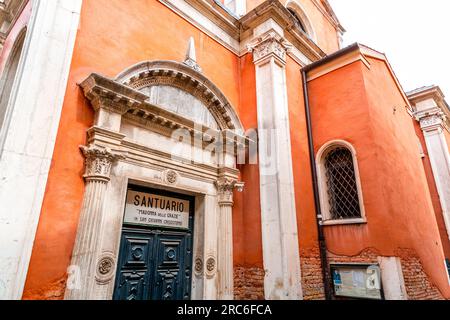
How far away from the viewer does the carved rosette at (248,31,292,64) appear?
583 cm

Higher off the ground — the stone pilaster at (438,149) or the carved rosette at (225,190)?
the stone pilaster at (438,149)

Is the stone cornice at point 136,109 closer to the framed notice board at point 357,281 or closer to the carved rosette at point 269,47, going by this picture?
the carved rosette at point 269,47

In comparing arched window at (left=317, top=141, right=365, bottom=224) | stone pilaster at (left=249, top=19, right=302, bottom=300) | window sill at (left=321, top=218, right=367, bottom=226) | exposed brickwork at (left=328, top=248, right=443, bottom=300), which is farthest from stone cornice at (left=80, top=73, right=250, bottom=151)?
exposed brickwork at (left=328, top=248, right=443, bottom=300)

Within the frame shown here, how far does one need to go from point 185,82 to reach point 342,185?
355cm

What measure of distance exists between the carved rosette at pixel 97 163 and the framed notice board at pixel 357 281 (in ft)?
13.4

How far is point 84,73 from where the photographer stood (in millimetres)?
3613

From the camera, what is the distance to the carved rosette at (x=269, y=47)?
5.83 meters

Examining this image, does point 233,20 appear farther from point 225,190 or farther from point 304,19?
point 225,190

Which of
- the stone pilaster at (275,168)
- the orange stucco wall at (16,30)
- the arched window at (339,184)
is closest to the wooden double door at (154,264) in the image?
the stone pilaster at (275,168)

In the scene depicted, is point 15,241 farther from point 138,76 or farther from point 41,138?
point 138,76

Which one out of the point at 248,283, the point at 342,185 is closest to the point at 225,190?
the point at 248,283

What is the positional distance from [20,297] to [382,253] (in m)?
4.83

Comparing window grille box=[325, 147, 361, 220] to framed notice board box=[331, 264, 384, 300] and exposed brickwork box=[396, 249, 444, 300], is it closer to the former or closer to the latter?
framed notice board box=[331, 264, 384, 300]

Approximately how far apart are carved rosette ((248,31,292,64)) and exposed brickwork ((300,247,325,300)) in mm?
3905
